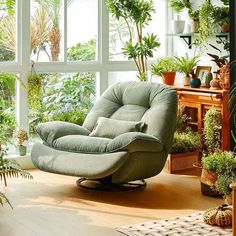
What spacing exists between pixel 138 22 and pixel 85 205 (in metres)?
2.77

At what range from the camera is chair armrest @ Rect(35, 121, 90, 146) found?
18.0 ft

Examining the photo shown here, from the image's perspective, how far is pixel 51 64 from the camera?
6559 millimetres

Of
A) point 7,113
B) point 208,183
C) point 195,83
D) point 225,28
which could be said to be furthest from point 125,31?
point 208,183

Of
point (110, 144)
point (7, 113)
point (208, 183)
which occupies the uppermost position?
point (7, 113)

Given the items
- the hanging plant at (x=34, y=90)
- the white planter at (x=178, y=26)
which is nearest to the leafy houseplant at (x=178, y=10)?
the white planter at (x=178, y=26)

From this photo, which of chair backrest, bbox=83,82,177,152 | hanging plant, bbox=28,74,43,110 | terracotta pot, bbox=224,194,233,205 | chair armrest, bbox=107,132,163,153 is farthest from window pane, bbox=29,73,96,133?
terracotta pot, bbox=224,194,233,205

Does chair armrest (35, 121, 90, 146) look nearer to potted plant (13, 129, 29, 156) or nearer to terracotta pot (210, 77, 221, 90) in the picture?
potted plant (13, 129, 29, 156)

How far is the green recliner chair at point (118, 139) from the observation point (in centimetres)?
505

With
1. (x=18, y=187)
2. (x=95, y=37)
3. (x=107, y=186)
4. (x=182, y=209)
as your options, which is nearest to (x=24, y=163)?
(x=18, y=187)

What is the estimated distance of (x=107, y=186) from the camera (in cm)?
544

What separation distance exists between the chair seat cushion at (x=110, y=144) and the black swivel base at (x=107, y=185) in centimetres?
38

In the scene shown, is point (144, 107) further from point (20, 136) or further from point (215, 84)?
point (20, 136)

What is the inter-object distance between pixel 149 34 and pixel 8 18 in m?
1.89

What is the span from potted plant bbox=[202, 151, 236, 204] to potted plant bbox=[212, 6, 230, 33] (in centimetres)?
181
